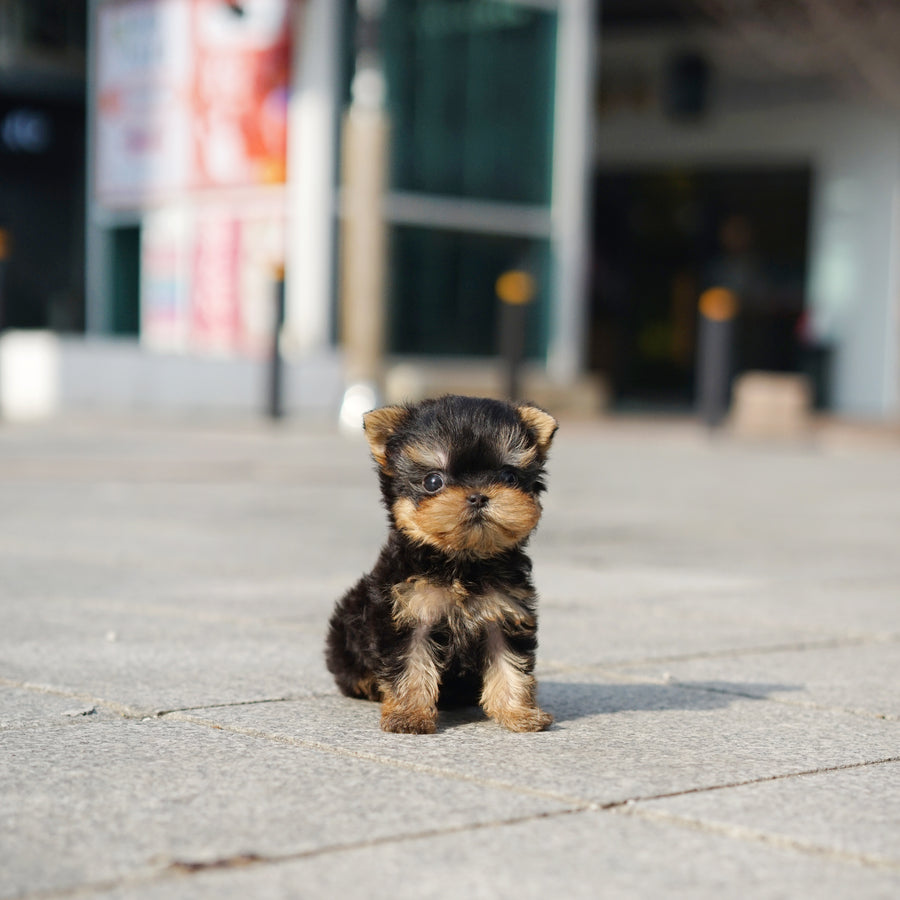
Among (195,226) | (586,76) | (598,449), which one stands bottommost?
(598,449)

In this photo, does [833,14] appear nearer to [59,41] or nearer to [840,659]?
[59,41]

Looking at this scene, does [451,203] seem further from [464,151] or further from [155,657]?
[155,657]

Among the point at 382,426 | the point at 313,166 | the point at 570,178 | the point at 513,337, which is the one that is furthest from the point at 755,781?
the point at 570,178

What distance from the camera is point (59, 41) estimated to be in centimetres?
2598

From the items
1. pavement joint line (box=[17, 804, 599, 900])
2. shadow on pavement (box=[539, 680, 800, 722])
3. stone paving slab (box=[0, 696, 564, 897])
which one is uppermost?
pavement joint line (box=[17, 804, 599, 900])

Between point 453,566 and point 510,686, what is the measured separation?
345mm

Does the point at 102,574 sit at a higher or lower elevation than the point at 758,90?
lower

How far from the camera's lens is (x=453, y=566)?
4051 mm

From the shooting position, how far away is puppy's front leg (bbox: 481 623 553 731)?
4.11m

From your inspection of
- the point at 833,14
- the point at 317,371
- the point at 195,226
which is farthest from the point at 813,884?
the point at 195,226

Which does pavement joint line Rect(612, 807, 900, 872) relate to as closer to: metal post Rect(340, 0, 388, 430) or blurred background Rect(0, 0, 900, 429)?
blurred background Rect(0, 0, 900, 429)

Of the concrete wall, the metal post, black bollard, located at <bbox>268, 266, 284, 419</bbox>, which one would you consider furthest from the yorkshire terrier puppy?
the concrete wall

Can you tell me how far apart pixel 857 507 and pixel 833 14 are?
34.9ft

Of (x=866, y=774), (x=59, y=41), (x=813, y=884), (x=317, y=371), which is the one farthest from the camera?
(x=59, y=41)
